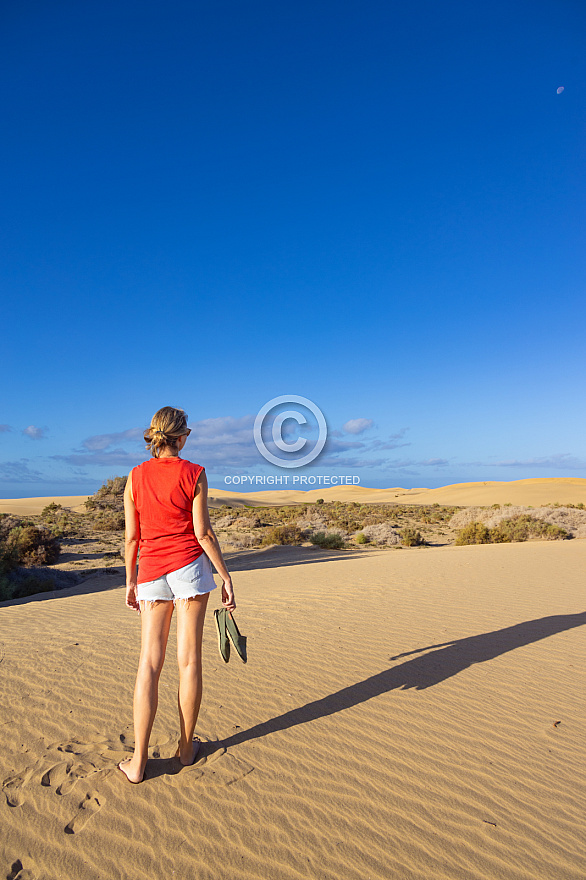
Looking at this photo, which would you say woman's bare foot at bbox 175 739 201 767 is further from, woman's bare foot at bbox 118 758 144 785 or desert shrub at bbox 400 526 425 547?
desert shrub at bbox 400 526 425 547

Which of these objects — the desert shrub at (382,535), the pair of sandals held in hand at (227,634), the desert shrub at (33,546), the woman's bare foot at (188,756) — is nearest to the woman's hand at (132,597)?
the pair of sandals held in hand at (227,634)

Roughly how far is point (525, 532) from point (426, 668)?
17235mm

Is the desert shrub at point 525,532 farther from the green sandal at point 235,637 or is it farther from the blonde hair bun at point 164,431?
the blonde hair bun at point 164,431

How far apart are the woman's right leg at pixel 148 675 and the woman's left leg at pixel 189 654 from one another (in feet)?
0.31

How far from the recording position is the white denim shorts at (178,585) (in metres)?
2.96

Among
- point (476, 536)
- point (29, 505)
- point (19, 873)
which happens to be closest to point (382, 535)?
point (476, 536)

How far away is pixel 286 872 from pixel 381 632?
4135 millimetres

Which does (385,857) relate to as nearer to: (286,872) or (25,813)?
(286,872)

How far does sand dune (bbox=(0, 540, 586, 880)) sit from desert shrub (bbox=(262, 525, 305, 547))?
14225mm

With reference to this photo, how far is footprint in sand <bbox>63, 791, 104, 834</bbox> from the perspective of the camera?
272 cm

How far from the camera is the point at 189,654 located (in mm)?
3021

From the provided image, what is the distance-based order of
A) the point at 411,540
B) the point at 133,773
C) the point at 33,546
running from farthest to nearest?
the point at 411,540 → the point at 33,546 → the point at 133,773

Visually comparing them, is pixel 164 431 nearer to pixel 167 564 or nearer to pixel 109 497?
pixel 167 564

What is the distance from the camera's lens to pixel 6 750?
3.49 m
